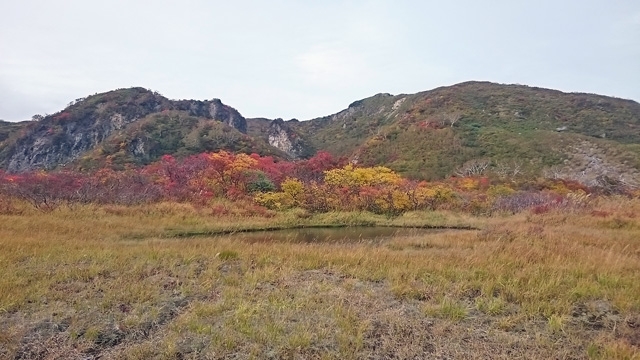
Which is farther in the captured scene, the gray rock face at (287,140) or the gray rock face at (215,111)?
the gray rock face at (215,111)

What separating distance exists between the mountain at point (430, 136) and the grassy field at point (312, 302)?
58.5 meters

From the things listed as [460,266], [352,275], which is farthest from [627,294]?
[352,275]

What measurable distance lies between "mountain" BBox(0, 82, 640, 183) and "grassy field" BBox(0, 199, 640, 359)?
192ft

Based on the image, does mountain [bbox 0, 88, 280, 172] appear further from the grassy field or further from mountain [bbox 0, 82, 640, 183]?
the grassy field

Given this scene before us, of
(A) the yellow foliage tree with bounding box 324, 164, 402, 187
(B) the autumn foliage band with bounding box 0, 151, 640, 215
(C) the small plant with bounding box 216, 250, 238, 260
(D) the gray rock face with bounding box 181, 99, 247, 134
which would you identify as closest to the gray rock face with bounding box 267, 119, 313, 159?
(D) the gray rock face with bounding box 181, 99, 247, 134

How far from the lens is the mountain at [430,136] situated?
66688 millimetres

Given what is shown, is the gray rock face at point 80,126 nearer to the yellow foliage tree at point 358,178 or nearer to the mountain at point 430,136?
the mountain at point 430,136

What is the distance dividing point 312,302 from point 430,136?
82694 millimetres

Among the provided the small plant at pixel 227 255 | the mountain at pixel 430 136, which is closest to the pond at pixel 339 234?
the small plant at pixel 227 255

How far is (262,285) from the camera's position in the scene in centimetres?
816

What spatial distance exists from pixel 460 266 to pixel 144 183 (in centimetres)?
2766

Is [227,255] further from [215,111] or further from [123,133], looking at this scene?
[215,111]

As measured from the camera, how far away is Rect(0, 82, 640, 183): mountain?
66.7m

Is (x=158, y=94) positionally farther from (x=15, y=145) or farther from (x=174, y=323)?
(x=174, y=323)
